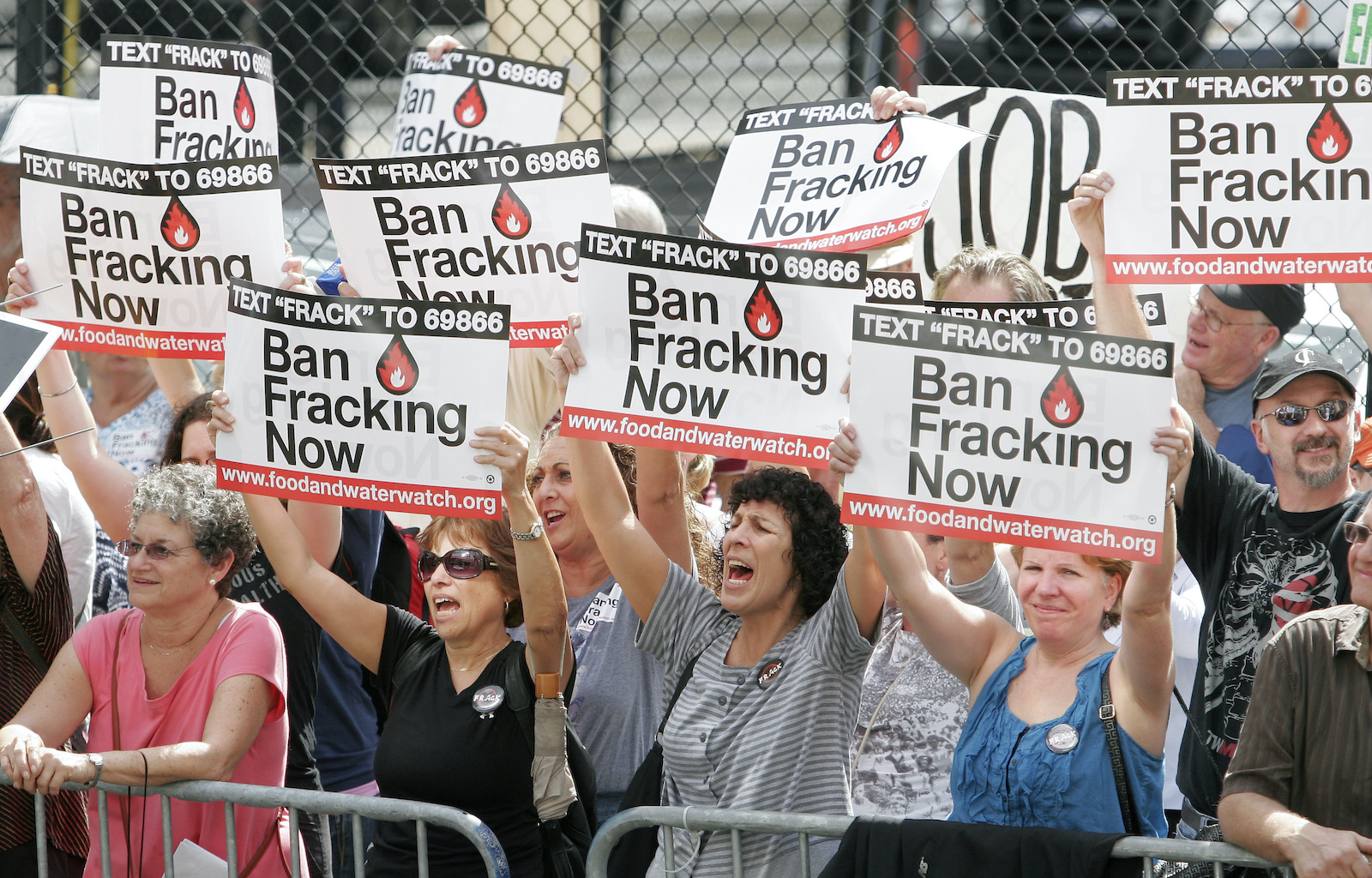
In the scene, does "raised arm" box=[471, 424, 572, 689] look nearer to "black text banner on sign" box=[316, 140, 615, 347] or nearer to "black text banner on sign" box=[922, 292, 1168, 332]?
"black text banner on sign" box=[316, 140, 615, 347]

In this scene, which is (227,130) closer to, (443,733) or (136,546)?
(136,546)

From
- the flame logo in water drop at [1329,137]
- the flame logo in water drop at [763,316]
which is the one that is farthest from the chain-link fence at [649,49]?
the flame logo in water drop at [763,316]

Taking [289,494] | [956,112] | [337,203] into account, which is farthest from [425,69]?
[289,494]

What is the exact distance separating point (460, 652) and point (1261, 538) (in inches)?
70.3

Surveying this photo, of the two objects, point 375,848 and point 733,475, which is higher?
point 733,475

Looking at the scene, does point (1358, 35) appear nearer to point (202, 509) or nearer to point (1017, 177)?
point (1017, 177)

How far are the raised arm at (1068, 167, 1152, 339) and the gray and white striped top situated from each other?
0.84 metres

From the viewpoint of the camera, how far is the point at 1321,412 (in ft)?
11.6

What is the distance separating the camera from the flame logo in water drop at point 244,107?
4.81m

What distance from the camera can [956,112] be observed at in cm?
496

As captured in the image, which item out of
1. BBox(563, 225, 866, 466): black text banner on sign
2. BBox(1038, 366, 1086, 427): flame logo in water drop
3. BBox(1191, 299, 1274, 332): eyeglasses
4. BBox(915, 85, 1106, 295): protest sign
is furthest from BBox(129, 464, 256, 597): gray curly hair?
BBox(1191, 299, 1274, 332): eyeglasses

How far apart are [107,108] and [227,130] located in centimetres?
34

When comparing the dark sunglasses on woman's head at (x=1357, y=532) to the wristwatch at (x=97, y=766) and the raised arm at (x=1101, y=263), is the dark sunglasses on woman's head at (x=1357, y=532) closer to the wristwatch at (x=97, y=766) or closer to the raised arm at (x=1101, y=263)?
the raised arm at (x=1101, y=263)

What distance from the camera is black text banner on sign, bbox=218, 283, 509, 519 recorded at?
3.52 metres
